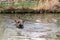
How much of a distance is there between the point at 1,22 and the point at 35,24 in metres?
1.16

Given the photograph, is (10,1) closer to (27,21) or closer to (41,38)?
(27,21)

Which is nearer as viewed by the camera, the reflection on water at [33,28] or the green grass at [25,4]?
the reflection on water at [33,28]

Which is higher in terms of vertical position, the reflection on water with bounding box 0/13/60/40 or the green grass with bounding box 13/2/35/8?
the green grass with bounding box 13/2/35/8

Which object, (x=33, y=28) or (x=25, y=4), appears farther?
(x=25, y=4)

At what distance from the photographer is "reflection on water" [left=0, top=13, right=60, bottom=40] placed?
18.7 ft

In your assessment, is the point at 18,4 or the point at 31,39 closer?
the point at 31,39

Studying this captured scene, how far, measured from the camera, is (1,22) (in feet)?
23.1

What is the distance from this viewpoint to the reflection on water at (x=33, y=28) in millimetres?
5705

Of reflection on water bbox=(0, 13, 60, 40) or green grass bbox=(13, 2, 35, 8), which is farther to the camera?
green grass bbox=(13, 2, 35, 8)

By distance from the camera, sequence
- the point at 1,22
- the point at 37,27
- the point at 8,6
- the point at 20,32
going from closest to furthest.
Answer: the point at 20,32, the point at 37,27, the point at 1,22, the point at 8,6

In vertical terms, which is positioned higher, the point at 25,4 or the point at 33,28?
the point at 25,4

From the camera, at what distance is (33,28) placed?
641 centimetres

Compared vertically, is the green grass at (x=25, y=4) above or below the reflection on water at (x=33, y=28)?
above

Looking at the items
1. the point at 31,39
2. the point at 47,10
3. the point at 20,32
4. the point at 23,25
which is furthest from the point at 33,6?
the point at 31,39
